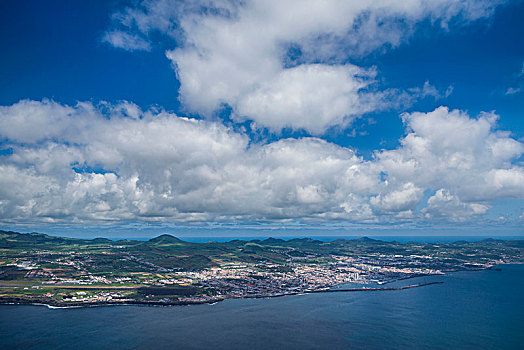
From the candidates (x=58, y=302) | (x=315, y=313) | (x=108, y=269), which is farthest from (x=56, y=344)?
(x=108, y=269)

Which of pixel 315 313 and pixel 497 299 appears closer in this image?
pixel 315 313

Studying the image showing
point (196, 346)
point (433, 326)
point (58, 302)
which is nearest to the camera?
point (196, 346)

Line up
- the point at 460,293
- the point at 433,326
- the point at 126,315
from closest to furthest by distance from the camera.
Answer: the point at 433,326 → the point at 126,315 → the point at 460,293

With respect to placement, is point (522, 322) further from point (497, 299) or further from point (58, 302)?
point (58, 302)

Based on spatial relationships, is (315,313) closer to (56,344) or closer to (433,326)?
(433,326)

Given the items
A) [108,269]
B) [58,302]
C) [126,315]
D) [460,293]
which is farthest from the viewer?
[108,269]

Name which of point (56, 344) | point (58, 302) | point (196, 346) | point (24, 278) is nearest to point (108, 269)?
point (24, 278)
